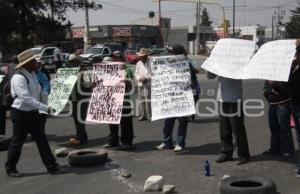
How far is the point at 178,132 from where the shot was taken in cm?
984

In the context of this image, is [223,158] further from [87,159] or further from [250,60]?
[87,159]

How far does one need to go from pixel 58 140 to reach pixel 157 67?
10.6 ft

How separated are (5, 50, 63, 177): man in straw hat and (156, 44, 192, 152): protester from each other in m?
2.31

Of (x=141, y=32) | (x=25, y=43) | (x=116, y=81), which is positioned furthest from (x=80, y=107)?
(x=141, y=32)

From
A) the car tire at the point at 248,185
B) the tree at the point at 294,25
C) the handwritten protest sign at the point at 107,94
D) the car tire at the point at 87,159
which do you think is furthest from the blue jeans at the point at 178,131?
the tree at the point at 294,25

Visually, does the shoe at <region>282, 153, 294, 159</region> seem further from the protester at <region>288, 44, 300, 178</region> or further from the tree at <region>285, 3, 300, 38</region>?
the tree at <region>285, 3, 300, 38</region>

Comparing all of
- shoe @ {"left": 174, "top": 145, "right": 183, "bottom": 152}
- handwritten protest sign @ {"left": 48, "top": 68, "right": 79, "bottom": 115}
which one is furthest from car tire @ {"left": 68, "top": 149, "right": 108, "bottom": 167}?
handwritten protest sign @ {"left": 48, "top": 68, "right": 79, "bottom": 115}

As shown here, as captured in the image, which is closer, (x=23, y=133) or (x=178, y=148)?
(x=23, y=133)

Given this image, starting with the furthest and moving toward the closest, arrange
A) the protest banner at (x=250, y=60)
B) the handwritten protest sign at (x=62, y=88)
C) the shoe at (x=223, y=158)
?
the handwritten protest sign at (x=62, y=88) < the shoe at (x=223, y=158) < the protest banner at (x=250, y=60)

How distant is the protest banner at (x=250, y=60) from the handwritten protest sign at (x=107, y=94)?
2116 millimetres

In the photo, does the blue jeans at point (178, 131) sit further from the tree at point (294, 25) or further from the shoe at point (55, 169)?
the tree at point (294, 25)

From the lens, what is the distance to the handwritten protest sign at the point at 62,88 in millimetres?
10938

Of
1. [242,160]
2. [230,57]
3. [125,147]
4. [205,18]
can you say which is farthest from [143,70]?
[205,18]

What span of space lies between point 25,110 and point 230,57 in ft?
11.0
